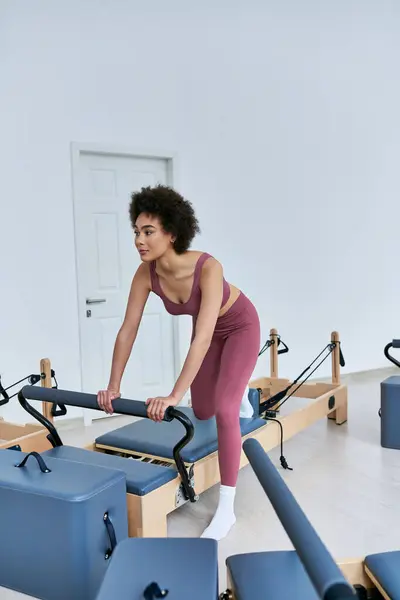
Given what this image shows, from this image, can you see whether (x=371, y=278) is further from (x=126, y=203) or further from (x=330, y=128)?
(x=126, y=203)

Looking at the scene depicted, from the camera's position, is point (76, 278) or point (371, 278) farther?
point (371, 278)

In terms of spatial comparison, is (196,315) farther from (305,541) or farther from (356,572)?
(305,541)

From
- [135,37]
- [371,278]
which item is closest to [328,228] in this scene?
[371,278]

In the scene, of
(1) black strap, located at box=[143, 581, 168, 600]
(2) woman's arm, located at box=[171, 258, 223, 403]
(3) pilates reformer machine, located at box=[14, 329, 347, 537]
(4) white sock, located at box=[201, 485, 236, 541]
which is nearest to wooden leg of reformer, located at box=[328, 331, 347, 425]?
(3) pilates reformer machine, located at box=[14, 329, 347, 537]

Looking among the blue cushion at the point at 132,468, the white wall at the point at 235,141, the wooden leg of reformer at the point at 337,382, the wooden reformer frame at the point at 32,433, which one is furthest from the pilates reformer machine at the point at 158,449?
the white wall at the point at 235,141

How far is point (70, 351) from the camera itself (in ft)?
13.7

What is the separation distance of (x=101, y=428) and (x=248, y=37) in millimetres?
3587

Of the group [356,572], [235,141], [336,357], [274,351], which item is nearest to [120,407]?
[356,572]

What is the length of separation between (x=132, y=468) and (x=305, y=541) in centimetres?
128

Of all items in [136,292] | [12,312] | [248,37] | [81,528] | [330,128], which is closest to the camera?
[81,528]

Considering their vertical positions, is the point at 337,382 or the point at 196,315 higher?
the point at 196,315

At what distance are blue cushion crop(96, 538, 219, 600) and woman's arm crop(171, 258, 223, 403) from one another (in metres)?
0.75

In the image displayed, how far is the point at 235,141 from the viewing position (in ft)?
16.1

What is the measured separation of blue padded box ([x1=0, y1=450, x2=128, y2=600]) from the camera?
4.99ft
